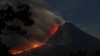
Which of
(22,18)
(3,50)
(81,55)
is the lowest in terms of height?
(3,50)

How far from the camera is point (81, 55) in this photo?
99.8 meters

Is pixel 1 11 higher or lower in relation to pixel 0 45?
higher

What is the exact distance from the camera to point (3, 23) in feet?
91.6

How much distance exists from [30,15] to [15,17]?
134 centimetres

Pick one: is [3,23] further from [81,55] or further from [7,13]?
[81,55]

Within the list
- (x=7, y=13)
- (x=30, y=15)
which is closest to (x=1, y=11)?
(x=7, y=13)

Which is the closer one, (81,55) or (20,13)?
(20,13)

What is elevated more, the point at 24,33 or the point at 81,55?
the point at 81,55

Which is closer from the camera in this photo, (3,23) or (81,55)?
(3,23)

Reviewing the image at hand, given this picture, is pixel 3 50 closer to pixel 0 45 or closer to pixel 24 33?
pixel 0 45

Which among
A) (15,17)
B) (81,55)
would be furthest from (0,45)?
(81,55)

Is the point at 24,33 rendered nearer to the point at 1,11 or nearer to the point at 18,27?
the point at 18,27

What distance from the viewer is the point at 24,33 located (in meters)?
29.6

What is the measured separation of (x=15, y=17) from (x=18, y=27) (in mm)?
1059
